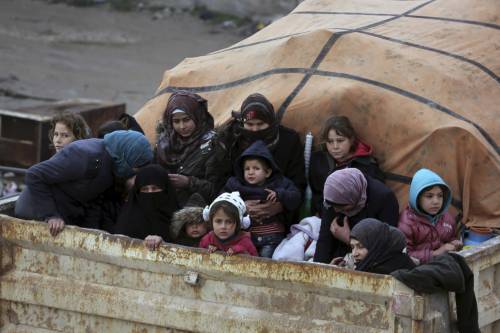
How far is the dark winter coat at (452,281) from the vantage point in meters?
4.21

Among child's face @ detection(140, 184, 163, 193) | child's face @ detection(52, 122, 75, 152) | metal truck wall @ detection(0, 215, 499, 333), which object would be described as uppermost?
child's face @ detection(52, 122, 75, 152)

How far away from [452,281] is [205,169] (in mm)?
1804

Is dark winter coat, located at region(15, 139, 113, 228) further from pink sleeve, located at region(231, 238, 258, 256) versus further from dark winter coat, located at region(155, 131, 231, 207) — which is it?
pink sleeve, located at region(231, 238, 258, 256)

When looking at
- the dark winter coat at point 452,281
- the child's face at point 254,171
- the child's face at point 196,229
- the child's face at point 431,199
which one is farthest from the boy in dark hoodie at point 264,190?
the dark winter coat at point 452,281

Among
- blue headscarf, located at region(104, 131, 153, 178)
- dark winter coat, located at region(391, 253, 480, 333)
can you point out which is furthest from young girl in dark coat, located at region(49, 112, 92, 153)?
dark winter coat, located at region(391, 253, 480, 333)

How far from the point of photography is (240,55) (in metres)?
6.49

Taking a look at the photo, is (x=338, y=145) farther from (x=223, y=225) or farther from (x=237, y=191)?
(x=223, y=225)

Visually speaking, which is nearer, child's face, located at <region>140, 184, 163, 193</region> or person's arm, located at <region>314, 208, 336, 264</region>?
person's arm, located at <region>314, 208, 336, 264</region>

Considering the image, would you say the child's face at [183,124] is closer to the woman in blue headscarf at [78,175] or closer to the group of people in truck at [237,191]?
the group of people in truck at [237,191]

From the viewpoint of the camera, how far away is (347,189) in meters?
4.97

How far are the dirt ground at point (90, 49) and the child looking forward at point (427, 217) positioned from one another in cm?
780

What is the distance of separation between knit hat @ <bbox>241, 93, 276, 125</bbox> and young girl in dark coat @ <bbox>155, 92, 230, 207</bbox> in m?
0.25

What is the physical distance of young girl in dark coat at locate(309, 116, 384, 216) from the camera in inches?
216

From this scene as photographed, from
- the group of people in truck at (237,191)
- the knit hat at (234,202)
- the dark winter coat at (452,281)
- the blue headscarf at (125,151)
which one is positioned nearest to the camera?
the dark winter coat at (452,281)
